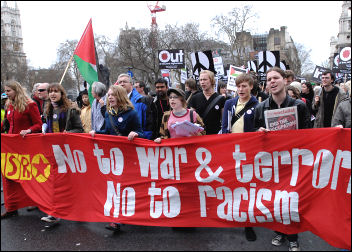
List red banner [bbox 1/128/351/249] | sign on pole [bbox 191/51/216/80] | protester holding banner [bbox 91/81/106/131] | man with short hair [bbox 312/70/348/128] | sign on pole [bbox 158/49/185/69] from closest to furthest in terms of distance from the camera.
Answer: red banner [bbox 1/128/351/249]
protester holding banner [bbox 91/81/106/131]
man with short hair [bbox 312/70/348/128]
sign on pole [bbox 191/51/216/80]
sign on pole [bbox 158/49/185/69]

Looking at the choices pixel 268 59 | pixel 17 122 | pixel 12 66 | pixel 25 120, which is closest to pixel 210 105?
pixel 25 120

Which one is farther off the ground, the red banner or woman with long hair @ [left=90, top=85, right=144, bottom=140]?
woman with long hair @ [left=90, top=85, right=144, bottom=140]

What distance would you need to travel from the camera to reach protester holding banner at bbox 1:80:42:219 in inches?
168

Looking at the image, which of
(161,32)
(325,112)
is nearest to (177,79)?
(161,32)

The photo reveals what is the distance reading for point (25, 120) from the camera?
14.3 ft

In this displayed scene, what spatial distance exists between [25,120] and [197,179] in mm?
2610

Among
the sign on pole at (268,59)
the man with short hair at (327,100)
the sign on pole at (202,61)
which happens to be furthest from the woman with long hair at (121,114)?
the sign on pole at (268,59)

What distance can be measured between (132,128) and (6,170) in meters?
2.07

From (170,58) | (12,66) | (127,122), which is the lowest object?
(127,122)

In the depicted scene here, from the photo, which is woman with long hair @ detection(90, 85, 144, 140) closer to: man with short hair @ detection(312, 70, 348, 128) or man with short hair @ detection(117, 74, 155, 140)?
man with short hair @ detection(117, 74, 155, 140)

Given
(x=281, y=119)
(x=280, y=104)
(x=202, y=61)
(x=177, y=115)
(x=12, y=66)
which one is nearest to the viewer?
(x=281, y=119)

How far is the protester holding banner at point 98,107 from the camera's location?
Answer: 4.44 metres

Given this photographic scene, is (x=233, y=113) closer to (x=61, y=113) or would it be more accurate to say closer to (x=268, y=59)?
(x=61, y=113)

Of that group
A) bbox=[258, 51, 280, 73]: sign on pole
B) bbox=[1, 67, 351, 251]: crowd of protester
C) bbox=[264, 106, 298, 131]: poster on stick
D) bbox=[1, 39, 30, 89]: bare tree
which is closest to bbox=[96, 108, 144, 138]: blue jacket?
bbox=[1, 67, 351, 251]: crowd of protester
